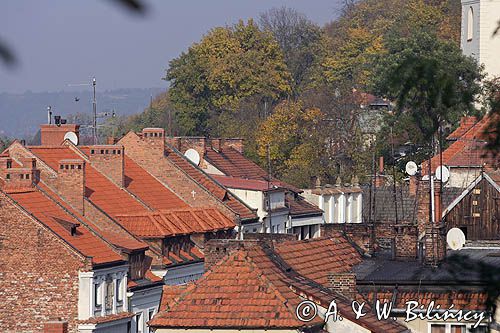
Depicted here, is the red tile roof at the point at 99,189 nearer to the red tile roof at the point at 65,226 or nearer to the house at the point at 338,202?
the red tile roof at the point at 65,226

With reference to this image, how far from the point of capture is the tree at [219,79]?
96.9 meters

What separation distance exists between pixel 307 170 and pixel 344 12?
56.0 metres

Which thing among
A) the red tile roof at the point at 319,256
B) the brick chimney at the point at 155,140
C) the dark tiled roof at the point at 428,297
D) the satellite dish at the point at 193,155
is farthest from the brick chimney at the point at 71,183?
the dark tiled roof at the point at 428,297

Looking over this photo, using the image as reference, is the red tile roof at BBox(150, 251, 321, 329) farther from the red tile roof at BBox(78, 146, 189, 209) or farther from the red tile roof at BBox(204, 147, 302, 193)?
the red tile roof at BBox(204, 147, 302, 193)

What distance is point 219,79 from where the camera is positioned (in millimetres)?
98125

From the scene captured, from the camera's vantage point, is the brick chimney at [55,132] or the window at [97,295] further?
the brick chimney at [55,132]

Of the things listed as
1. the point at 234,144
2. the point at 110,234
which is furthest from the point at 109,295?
the point at 234,144

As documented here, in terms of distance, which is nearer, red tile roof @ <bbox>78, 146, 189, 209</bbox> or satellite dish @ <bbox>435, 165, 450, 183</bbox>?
satellite dish @ <bbox>435, 165, 450, 183</bbox>

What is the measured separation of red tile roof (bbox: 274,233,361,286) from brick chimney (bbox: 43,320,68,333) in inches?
322

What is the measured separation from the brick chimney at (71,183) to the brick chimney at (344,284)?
64.3 feet

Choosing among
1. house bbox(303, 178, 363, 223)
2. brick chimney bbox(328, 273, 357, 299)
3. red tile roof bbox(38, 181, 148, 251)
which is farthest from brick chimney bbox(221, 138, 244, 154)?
brick chimney bbox(328, 273, 357, 299)

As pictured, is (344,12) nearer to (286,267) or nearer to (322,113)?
(322,113)

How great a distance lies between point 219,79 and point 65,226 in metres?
51.7

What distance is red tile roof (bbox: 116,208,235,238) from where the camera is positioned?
50.7m
